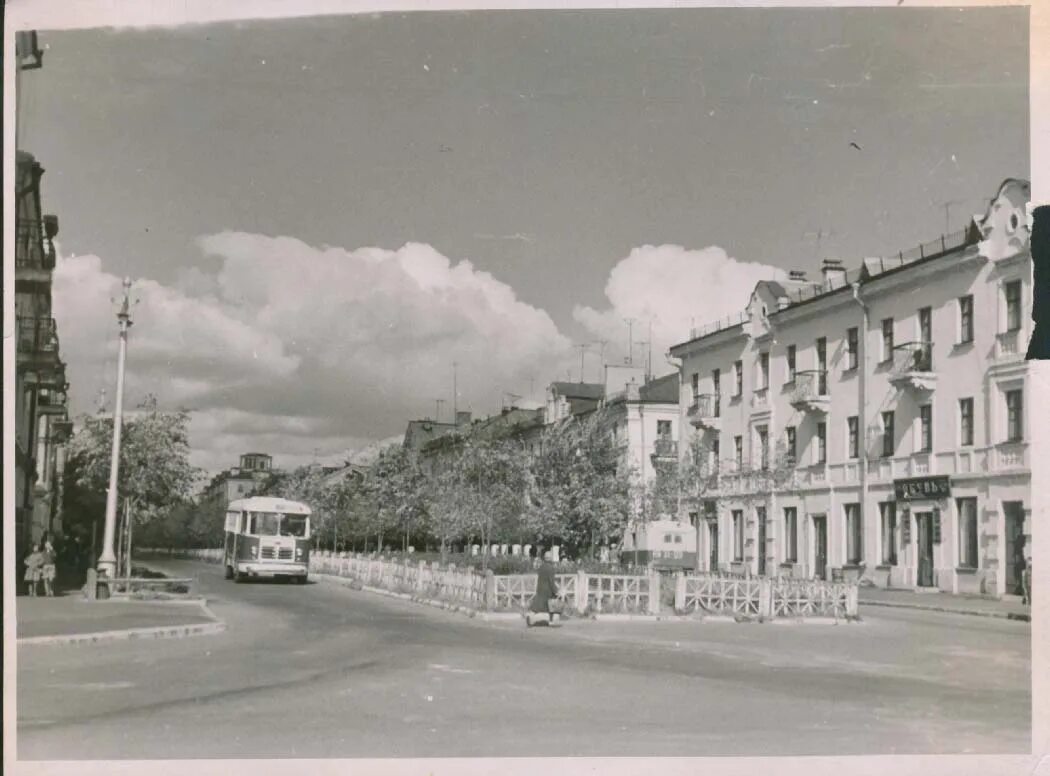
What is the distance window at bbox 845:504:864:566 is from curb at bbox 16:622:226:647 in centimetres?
593

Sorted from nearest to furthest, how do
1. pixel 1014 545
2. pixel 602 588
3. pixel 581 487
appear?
pixel 1014 545
pixel 602 588
pixel 581 487

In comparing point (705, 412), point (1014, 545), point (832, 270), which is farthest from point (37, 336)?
point (1014, 545)

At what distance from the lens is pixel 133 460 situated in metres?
9.23

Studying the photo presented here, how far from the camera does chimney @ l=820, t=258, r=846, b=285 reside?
381 inches

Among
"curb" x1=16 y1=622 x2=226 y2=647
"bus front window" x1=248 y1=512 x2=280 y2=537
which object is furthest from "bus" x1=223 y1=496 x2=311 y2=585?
"curb" x1=16 y1=622 x2=226 y2=647

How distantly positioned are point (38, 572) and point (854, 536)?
295 inches

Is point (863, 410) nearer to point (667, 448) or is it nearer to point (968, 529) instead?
point (968, 529)

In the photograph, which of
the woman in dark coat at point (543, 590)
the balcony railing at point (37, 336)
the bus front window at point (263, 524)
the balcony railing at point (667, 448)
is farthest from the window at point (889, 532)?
the balcony railing at point (37, 336)

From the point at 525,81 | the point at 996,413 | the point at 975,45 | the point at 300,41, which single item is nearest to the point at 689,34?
the point at 525,81

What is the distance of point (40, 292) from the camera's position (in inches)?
346

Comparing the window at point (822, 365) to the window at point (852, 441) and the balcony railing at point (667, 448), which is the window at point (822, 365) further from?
the balcony railing at point (667, 448)

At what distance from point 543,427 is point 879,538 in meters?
3.56

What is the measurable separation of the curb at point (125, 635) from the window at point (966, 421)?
261 inches

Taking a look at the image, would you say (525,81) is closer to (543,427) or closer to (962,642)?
(543,427)
